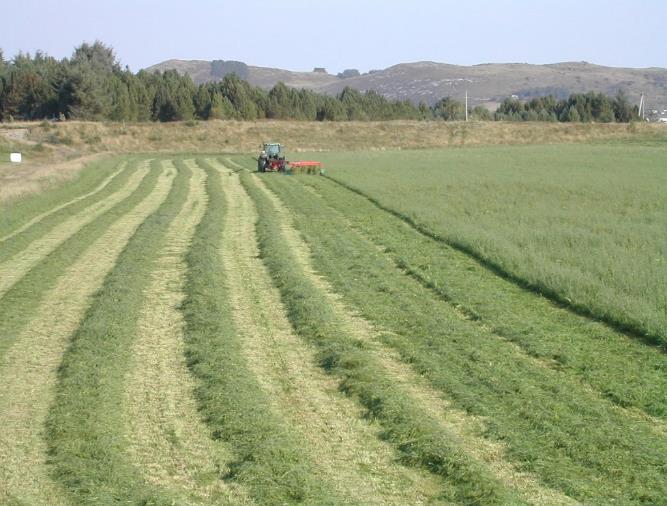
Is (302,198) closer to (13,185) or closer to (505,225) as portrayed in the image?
(505,225)

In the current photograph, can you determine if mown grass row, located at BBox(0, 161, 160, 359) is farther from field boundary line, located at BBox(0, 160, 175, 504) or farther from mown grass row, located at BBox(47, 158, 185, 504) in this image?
mown grass row, located at BBox(47, 158, 185, 504)

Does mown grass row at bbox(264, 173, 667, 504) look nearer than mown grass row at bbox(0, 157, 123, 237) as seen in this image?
Yes

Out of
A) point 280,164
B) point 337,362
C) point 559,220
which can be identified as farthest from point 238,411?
point 280,164

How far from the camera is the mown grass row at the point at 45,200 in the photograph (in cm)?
2265

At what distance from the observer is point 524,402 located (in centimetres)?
818

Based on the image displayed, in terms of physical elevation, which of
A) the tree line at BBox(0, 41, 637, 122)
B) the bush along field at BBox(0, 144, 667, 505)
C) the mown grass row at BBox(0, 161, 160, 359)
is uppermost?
the tree line at BBox(0, 41, 637, 122)

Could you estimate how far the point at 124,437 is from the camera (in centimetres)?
743

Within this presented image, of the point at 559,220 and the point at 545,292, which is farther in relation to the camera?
the point at 559,220

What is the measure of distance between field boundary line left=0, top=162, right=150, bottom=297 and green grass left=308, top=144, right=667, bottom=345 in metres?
8.13

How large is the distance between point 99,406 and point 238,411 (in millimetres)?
1346

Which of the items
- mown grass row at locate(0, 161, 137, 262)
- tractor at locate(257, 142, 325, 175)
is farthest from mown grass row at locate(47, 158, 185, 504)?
tractor at locate(257, 142, 325, 175)

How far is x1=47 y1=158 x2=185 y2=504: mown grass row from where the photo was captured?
6453 millimetres

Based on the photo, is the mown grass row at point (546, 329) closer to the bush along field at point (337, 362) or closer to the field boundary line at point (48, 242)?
the bush along field at point (337, 362)

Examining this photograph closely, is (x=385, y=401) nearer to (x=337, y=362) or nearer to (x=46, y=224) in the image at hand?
(x=337, y=362)
